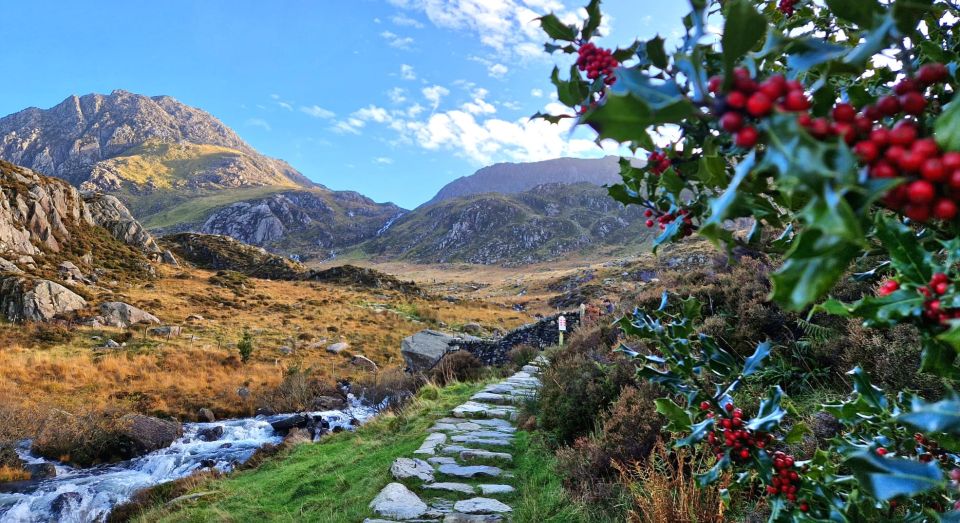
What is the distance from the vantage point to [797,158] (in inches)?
27.8

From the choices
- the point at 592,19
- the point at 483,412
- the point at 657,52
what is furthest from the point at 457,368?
the point at 657,52

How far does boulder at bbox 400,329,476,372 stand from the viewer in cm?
1650

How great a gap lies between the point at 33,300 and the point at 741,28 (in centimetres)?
3104

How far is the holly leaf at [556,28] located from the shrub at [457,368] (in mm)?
12202

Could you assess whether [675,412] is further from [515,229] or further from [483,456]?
[515,229]

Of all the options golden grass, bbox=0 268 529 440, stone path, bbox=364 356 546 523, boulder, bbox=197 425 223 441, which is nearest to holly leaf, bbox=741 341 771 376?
stone path, bbox=364 356 546 523

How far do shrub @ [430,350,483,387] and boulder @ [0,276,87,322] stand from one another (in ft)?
67.1

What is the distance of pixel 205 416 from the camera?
591 inches

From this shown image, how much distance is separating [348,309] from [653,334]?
1381 inches

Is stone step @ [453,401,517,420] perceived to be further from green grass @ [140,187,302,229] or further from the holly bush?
green grass @ [140,187,302,229]

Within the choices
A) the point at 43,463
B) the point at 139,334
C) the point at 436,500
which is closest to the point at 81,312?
the point at 139,334

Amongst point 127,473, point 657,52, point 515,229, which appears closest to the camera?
point 657,52

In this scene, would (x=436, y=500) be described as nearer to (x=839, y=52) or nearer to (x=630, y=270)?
(x=839, y=52)

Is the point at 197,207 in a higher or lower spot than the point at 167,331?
higher
